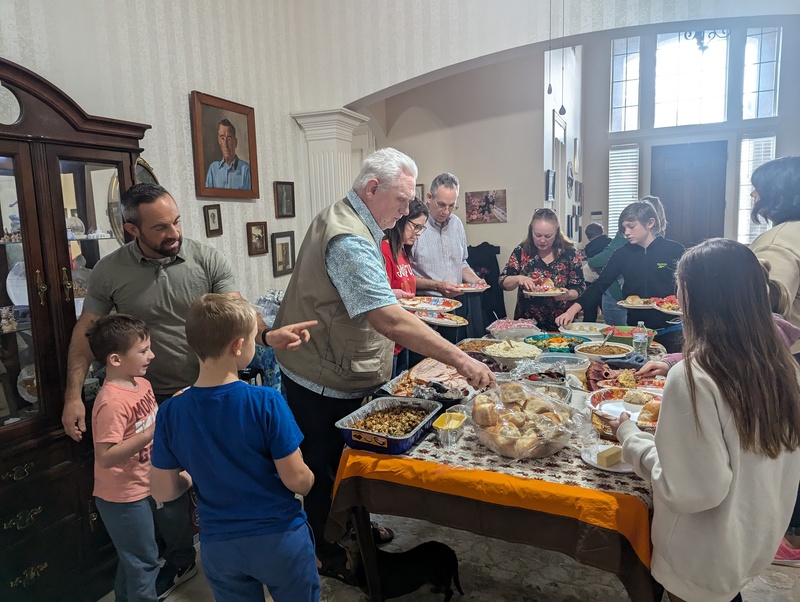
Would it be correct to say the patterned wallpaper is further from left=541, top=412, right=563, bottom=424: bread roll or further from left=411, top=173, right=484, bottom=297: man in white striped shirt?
left=541, top=412, right=563, bottom=424: bread roll

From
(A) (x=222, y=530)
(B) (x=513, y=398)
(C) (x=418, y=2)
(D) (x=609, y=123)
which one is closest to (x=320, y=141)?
(C) (x=418, y=2)

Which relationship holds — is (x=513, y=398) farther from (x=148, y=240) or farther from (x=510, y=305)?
(x=510, y=305)

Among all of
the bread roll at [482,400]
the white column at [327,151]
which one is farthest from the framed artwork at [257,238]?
the bread roll at [482,400]

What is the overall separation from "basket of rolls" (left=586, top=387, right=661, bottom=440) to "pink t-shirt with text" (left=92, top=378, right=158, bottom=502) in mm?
1605

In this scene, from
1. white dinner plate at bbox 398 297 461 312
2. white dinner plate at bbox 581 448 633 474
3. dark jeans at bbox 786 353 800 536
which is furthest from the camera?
white dinner plate at bbox 398 297 461 312

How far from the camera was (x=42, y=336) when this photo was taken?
2062mm

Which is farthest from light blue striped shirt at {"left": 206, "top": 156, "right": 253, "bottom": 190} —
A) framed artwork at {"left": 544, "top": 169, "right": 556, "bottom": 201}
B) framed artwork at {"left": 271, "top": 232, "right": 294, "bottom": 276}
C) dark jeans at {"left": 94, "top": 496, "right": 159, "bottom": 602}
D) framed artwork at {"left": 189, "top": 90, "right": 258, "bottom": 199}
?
framed artwork at {"left": 544, "top": 169, "right": 556, "bottom": 201}

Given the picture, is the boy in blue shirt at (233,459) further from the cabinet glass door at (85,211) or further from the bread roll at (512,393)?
the cabinet glass door at (85,211)

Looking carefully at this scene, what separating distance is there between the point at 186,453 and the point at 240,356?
288 millimetres

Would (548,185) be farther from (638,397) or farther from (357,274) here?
(357,274)

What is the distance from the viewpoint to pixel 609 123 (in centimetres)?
997

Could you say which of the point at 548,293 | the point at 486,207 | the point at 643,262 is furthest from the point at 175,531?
the point at 486,207

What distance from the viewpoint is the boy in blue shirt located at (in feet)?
4.59

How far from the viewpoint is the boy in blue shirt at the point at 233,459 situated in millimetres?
1399
